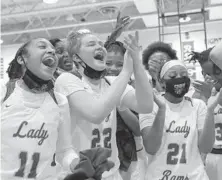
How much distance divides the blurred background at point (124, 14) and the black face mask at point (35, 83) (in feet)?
A: 23.9

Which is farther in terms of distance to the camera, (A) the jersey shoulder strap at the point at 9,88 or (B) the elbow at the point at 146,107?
(B) the elbow at the point at 146,107

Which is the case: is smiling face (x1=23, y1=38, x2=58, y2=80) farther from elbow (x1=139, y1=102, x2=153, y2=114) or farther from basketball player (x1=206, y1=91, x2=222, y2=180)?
basketball player (x1=206, y1=91, x2=222, y2=180)

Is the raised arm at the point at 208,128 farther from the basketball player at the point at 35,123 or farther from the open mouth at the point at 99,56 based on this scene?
the basketball player at the point at 35,123

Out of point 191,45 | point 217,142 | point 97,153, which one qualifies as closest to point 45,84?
point 97,153

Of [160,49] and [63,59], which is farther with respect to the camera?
[160,49]

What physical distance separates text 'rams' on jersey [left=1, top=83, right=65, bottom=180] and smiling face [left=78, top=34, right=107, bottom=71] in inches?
16.7

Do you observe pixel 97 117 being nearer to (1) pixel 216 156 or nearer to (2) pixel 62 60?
(2) pixel 62 60

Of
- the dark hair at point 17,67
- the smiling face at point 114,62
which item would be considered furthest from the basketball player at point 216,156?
the dark hair at point 17,67

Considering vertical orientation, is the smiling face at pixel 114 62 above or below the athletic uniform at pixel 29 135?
above

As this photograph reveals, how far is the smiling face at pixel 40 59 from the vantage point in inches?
74.8

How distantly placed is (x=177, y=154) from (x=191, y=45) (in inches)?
323

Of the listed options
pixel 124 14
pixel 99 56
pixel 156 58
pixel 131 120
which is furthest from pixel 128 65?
pixel 124 14

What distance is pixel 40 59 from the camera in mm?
1925

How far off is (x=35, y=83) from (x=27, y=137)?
32 cm
